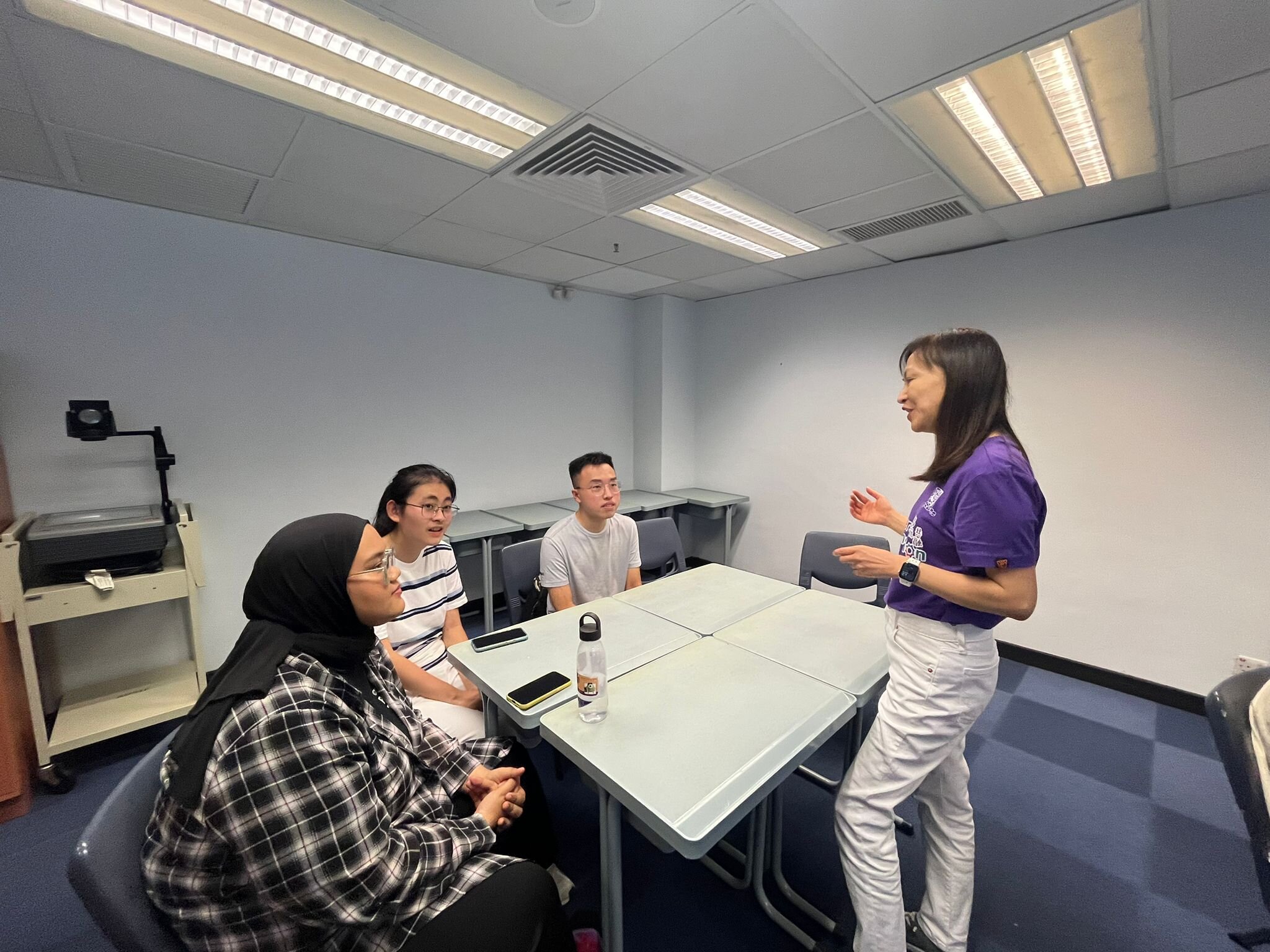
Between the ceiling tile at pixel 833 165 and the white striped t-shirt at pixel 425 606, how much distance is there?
2057 mm

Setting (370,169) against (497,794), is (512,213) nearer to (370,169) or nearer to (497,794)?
(370,169)

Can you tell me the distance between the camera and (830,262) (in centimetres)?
336

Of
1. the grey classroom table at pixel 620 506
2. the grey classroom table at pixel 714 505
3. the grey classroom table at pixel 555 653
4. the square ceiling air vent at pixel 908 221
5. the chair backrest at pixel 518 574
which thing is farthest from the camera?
the grey classroom table at pixel 714 505

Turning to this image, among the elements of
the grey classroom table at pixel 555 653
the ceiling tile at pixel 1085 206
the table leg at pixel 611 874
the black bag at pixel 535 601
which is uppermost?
the ceiling tile at pixel 1085 206

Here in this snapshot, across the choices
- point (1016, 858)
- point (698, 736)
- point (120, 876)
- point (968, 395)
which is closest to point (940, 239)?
point (968, 395)

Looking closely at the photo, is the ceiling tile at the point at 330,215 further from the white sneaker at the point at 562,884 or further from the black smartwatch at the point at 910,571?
the white sneaker at the point at 562,884

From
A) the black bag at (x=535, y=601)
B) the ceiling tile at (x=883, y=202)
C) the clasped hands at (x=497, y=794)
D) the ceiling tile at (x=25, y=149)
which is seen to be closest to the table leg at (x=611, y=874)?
the clasped hands at (x=497, y=794)

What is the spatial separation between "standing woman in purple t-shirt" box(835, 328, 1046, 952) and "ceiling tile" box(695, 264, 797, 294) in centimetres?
251

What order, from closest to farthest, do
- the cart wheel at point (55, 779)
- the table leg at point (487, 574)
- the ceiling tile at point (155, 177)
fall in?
the ceiling tile at point (155, 177), the cart wheel at point (55, 779), the table leg at point (487, 574)

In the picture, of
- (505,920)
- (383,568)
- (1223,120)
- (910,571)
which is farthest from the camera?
(1223,120)

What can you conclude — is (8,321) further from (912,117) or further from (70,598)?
(912,117)

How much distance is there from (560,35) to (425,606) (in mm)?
1926

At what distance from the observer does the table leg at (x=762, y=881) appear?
1.48 m

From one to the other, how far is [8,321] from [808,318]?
459 centimetres
